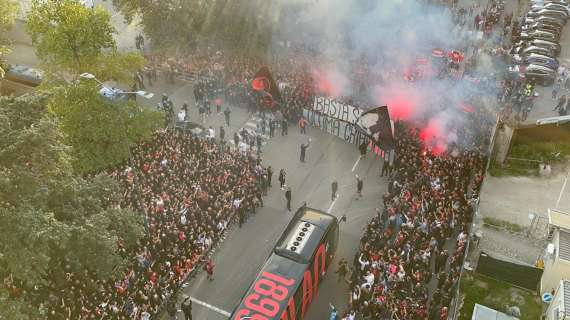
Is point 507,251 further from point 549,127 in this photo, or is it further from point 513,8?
point 513,8

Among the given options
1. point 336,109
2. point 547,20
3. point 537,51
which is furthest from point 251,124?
point 547,20

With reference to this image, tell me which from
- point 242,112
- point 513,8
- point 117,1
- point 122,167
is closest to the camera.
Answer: point 122,167

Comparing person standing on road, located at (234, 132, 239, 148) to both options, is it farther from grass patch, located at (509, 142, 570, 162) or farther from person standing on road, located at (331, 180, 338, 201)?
grass patch, located at (509, 142, 570, 162)

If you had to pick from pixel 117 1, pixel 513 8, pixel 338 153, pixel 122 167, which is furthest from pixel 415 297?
pixel 513 8

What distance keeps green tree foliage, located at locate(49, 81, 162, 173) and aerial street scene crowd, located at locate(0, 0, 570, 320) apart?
0.10 m

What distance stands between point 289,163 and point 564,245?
550 inches

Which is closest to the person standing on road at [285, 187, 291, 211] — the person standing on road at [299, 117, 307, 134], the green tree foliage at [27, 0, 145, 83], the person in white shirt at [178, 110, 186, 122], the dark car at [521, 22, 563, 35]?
the person standing on road at [299, 117, 307, 134]

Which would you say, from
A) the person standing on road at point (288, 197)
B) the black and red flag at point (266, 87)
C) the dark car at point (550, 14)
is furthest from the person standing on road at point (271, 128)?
the dark car at point (550, 14)

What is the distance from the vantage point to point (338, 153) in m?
29.3

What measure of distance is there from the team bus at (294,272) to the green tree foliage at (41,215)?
16.6 feet

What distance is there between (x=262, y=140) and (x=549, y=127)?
15266 mm

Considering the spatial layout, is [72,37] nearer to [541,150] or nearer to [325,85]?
[325,85]

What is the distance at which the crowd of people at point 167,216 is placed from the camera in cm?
1944

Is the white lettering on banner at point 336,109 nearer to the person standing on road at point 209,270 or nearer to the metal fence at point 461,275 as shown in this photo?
the metal fence at point 461,275
